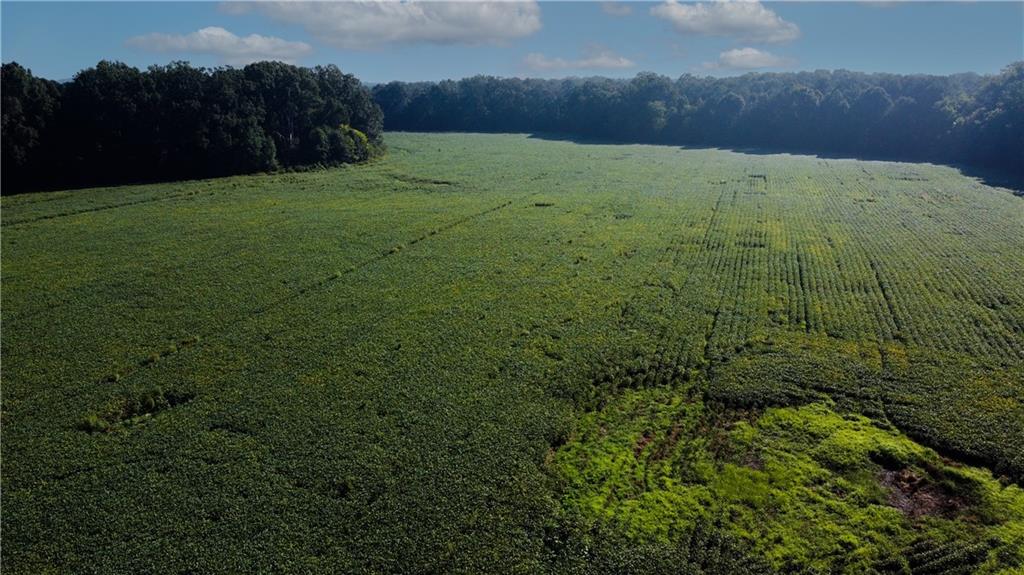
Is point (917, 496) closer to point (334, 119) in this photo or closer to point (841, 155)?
point (334, 119)

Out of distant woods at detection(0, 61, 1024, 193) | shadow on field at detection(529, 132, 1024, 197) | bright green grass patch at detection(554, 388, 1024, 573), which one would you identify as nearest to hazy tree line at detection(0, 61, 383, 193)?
distant woods at detection(0, 61, 1024, 193)

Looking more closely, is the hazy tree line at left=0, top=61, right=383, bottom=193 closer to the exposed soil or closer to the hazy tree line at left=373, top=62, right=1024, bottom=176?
the hazy tree line at left=373, top=62, right=1024, bottom=176

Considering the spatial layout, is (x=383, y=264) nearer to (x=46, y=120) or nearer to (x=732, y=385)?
(x=732, y=385)

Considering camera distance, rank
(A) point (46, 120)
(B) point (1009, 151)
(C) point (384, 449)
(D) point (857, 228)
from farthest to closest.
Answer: (B) point (1009, 151) < (A) point (46, 120) < (D) point (857, 228) < (C) point (384, 449)

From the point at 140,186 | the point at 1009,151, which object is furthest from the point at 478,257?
the point at 1009,151

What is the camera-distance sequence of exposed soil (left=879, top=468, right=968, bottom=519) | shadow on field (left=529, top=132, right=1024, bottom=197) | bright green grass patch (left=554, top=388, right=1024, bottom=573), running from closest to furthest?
bright green grass patch (left=554, top=388, right=1024, bottom=573)
exposed soil (left=879, top=468, right=968, bottom=519)
shadow on field (left=529, top=132, right=1024, bottom=197)

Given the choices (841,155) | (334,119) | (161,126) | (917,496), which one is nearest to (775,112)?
(841,155)
